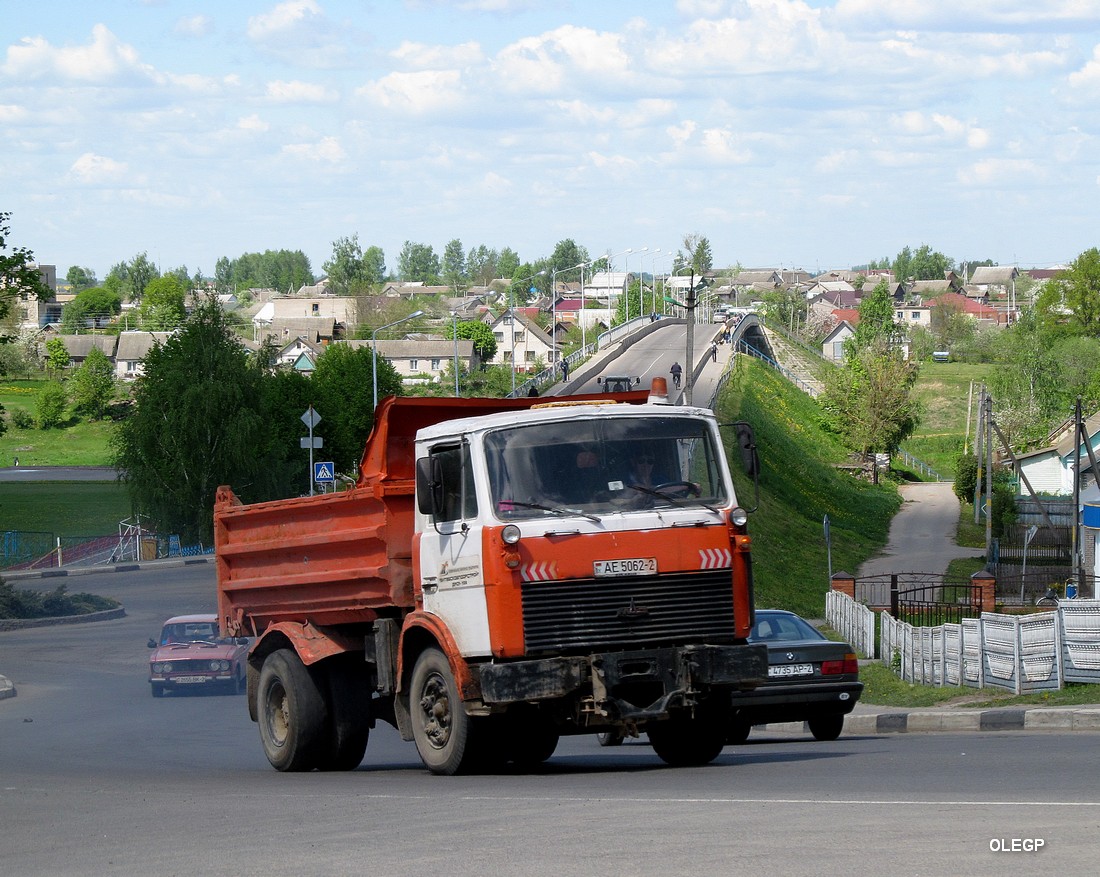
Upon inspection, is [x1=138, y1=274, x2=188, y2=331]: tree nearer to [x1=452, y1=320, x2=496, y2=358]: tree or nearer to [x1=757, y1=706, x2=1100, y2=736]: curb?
[x1=452, y1=320, x2=496, y2=358]: tree

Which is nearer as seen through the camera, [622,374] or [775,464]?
[775,464]

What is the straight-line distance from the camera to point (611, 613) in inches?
387

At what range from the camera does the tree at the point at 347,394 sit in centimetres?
7656

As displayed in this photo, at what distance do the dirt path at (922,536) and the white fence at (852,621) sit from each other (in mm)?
19308

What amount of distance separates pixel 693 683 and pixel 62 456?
94.1 m

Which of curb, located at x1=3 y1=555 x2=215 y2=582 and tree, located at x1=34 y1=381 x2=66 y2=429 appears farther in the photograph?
tree, located at x1=34 y1=381 x2=66 y2=429

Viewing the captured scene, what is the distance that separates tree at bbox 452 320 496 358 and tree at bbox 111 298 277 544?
9316cm

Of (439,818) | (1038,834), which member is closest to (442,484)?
(439,818)

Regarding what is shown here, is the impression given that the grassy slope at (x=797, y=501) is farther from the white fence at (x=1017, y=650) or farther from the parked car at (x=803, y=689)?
the parked car at (x=803, y=689)

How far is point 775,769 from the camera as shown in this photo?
10.4 m

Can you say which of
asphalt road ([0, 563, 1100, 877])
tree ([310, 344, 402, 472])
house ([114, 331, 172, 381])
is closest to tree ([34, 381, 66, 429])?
tree ([310, 344, 402, 472])

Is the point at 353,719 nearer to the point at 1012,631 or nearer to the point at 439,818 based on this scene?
the point at 439,818

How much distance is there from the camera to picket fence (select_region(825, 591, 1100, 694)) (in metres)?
16.5

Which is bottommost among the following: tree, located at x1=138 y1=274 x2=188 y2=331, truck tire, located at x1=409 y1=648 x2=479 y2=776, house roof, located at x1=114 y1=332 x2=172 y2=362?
truck tire, located at x1=409 y1=648 x2=479 y2=776
